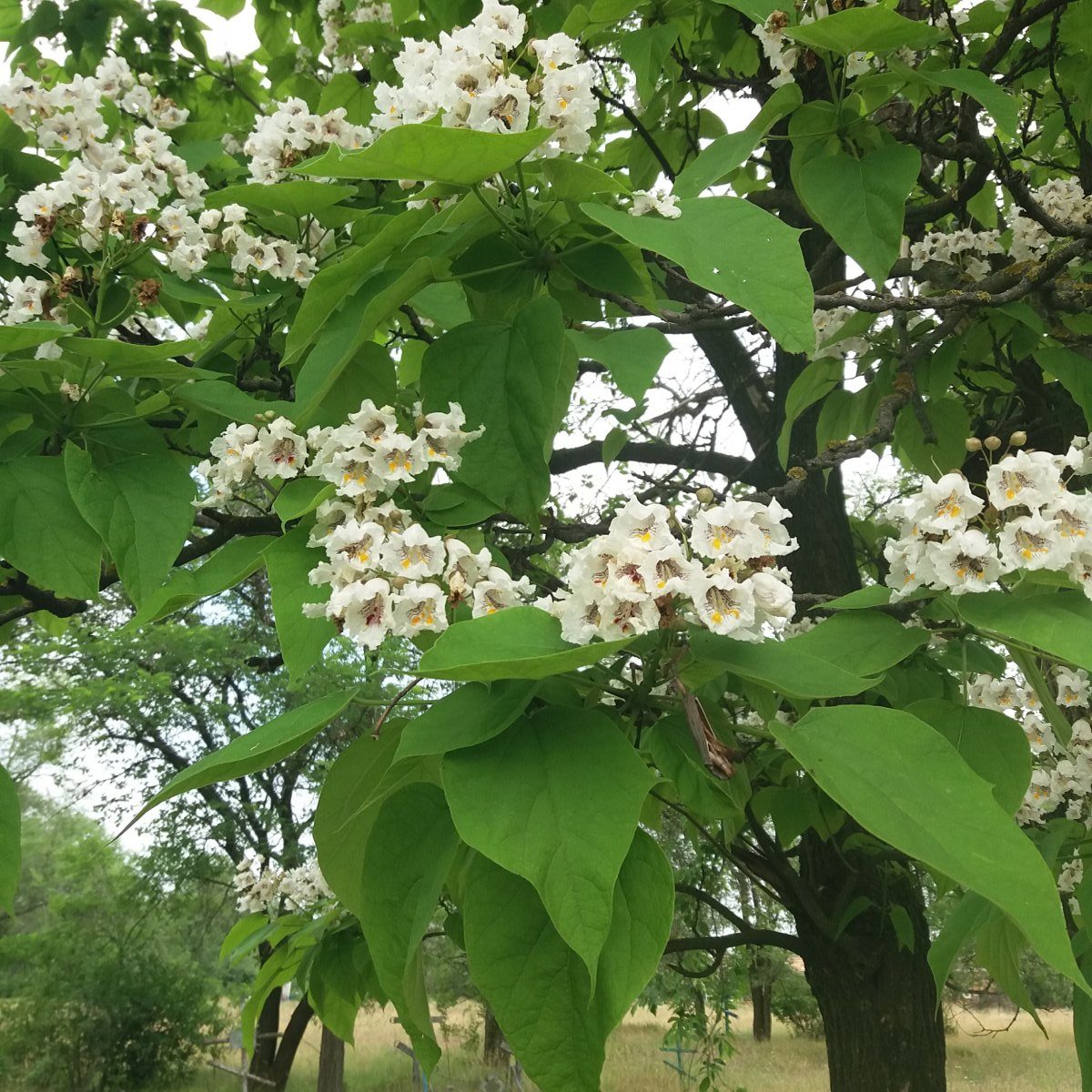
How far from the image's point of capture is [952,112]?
6.69ft

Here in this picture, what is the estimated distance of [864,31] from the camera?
106 centimetres

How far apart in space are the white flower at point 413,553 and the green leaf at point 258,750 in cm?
14

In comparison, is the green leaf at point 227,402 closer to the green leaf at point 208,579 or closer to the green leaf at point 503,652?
the green leaf at point 208,579

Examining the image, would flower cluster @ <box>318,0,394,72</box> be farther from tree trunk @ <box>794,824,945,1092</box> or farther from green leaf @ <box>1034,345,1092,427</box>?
tree trunk @ <box>794,824,945,1092</box>

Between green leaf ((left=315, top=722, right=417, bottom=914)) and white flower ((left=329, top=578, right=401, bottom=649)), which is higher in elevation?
white flower ((left=329, top=578, right=401, bottom=649))

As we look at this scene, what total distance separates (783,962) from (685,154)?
11.6 metres

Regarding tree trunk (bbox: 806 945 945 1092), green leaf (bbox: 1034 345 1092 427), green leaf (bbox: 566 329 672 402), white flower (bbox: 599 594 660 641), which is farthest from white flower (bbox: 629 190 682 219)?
tree trunk (bbox: 806 945 945 1092)

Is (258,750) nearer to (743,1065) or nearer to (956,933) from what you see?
(956,933)

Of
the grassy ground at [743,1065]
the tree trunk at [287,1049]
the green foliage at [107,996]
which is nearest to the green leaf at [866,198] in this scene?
the tree trunk at [287,1049]

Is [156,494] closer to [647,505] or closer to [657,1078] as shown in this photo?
[647,505]

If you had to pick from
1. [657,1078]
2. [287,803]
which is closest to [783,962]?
[657,1078]

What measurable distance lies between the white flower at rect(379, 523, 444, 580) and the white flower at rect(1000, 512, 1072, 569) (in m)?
0.50

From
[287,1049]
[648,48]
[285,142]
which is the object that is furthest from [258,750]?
[287,1049]

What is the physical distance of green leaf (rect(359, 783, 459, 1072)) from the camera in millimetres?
679
